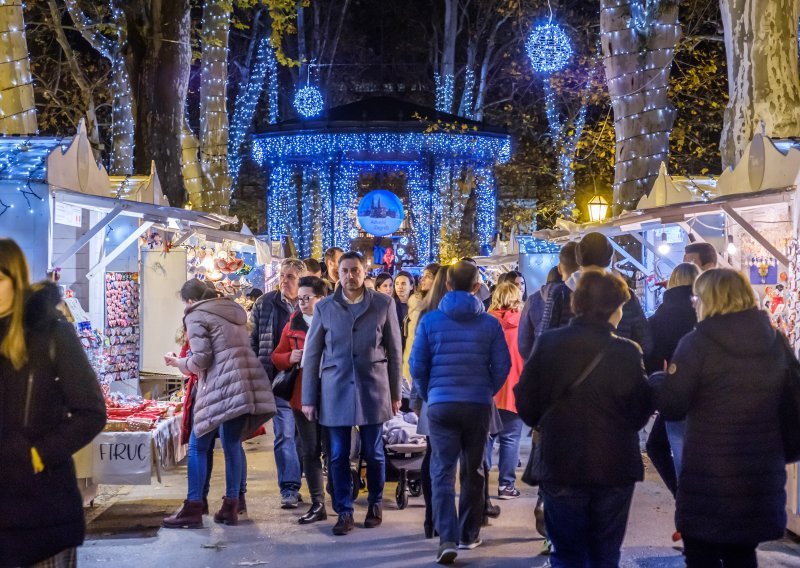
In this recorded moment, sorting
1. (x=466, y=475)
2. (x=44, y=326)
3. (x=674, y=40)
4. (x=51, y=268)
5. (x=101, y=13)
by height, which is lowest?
(x=466, y=475)

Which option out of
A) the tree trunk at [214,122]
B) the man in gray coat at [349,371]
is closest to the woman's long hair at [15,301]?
the man in gray coat at [349,371]

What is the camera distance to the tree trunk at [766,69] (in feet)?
44.2

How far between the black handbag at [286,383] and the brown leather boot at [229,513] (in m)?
0.93

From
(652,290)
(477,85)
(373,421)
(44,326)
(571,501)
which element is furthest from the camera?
(477,85)

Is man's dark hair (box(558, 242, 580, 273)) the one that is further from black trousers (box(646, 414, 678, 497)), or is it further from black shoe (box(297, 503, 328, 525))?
black shoe (box(297, 503, 328, 525))

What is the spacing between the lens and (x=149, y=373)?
1195cm

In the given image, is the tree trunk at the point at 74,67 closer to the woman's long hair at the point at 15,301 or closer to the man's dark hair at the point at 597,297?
the man's dark hair at the point at 597,297

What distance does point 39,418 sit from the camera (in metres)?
3.89

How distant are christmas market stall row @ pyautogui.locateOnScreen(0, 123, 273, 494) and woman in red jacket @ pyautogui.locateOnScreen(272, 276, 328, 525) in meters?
1.33

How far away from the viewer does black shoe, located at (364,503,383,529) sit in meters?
8.11

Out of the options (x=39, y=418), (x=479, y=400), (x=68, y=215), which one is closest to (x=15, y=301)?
(x=39, y=418)

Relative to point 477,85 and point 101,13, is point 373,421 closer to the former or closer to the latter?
point 101,13

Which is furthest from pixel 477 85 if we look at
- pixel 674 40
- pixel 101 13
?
pixel 674 40

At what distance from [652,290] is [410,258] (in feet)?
73.5
